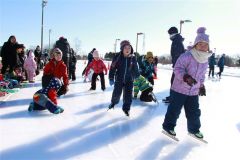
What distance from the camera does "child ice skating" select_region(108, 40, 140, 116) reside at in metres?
6.19

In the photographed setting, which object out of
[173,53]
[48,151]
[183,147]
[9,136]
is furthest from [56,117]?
[173,53]

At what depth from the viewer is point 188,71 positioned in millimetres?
4613

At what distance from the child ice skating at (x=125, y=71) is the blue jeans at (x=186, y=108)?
4.93ft

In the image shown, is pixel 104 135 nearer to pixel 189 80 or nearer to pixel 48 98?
pixel 189 80

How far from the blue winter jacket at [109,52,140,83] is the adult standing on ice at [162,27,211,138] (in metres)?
1.62

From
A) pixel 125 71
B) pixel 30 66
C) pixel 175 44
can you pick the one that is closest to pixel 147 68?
pixel 175 44

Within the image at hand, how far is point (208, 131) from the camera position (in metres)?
5.37

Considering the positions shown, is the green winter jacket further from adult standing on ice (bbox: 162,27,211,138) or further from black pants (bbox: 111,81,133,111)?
adult standing on ice (bbox: 162,27,211,138)

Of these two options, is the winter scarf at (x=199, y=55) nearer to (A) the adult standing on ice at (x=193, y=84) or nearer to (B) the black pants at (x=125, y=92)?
(A) the adult standing on ice at (x=193, y=84)

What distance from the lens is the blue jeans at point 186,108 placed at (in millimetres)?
4680

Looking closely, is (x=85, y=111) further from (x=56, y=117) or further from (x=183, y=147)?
(x=183, y=147)

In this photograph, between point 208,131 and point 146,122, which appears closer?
point 208,131

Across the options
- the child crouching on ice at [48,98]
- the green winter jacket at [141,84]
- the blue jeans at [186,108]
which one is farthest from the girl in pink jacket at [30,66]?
the blue jeans at [186,108]

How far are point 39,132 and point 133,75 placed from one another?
223 cm
